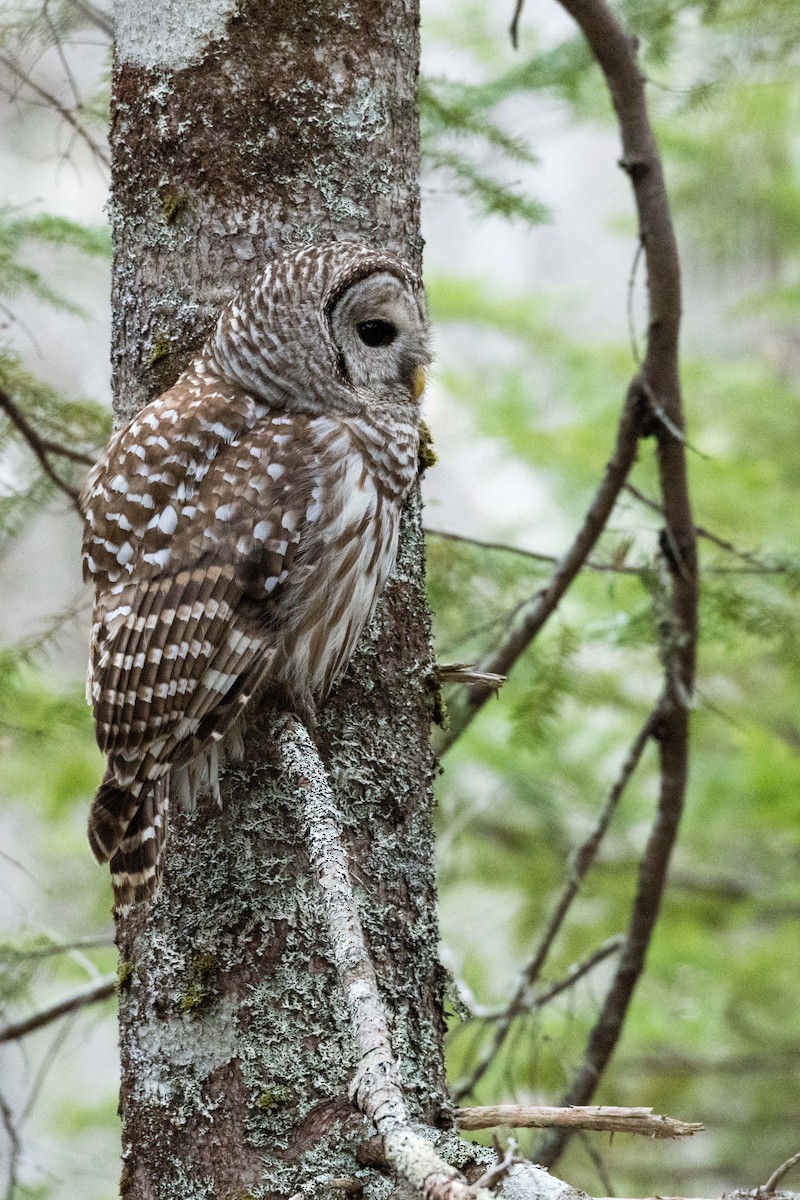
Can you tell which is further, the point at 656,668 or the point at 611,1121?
the point at 656,668

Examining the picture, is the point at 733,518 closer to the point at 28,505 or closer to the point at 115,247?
the point at 28,505

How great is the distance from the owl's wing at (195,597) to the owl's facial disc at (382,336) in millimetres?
224

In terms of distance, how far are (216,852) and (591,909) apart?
3.88 metres

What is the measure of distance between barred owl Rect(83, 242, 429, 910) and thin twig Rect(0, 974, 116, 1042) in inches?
46.7

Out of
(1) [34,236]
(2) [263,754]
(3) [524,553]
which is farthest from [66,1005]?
(1) [34,236]

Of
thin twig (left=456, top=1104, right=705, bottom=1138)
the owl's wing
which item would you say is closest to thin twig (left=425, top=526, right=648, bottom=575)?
the owl's wing

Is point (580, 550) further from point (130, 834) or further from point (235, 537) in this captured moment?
point (130, 834)

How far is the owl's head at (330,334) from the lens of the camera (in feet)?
7.40

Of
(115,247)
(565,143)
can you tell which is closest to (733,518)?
(115,247)

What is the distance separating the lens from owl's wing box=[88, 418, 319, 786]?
2201 millimetres

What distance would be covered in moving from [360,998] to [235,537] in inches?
39.4

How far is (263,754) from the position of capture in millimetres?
2277

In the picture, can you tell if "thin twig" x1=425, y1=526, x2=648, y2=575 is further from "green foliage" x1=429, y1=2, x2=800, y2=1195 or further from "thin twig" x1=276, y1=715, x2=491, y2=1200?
"thin twig" x1=276, y1=715, x2=491, y2=1200

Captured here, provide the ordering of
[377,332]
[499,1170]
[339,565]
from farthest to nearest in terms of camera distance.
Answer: [377,332]
[339,565]
[499,1170]
